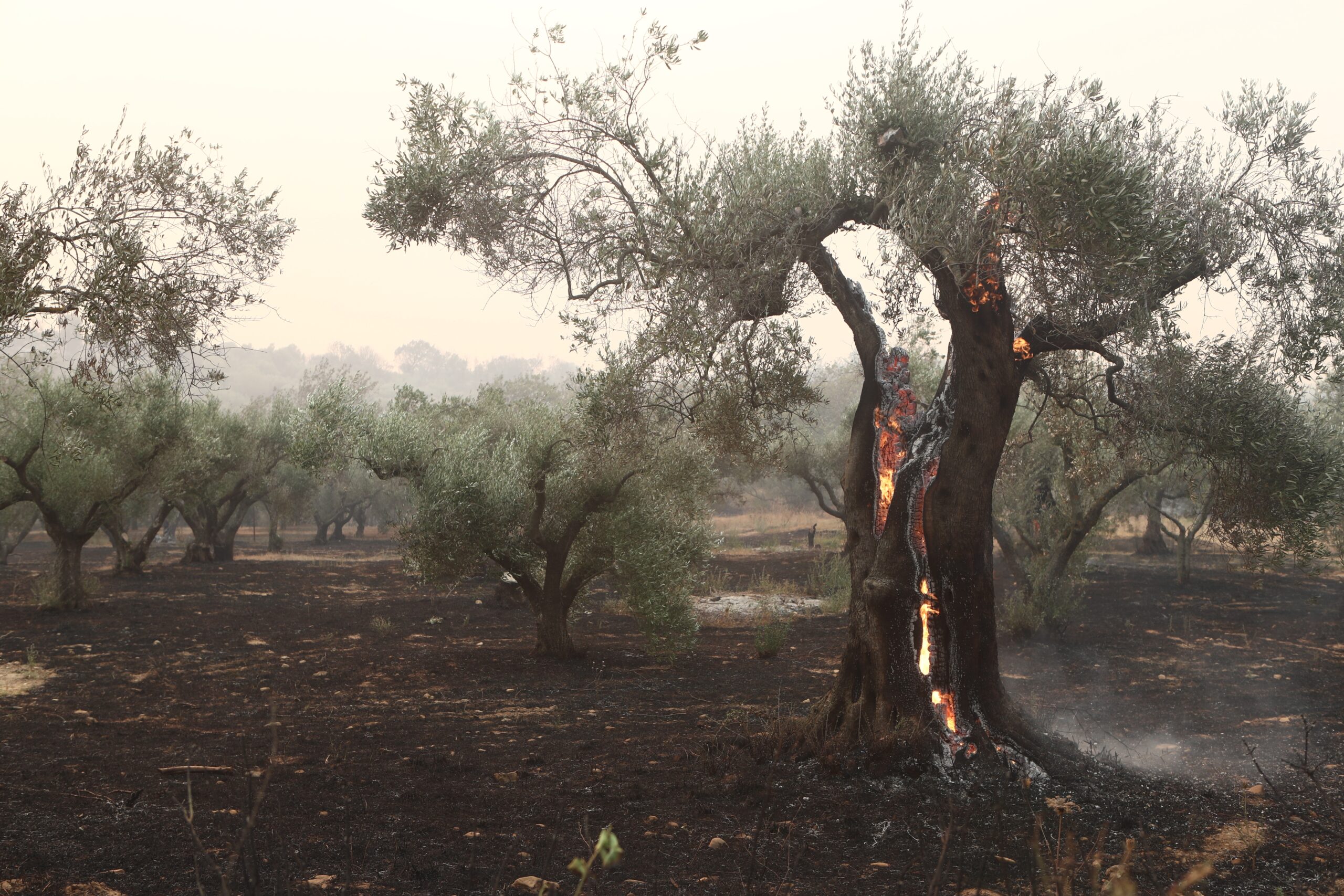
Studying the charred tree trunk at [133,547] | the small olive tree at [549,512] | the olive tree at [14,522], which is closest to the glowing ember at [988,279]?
the small olive tree at [549,512]

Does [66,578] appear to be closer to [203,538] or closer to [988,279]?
[203,538]

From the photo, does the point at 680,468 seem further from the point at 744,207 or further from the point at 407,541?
the point at 744,207

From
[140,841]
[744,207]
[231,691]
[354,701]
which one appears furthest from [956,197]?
[231,691]

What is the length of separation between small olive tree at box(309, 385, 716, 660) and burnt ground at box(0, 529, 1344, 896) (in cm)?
145

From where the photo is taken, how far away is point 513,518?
1625 centimetres

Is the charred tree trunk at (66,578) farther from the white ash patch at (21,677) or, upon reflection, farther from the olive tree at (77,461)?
the white ash patch at (21,677)

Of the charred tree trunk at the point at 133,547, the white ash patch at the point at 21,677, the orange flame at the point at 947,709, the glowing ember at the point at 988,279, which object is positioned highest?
the glowing ember at the point at 988,279

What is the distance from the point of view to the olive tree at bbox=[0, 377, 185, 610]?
21.1 m

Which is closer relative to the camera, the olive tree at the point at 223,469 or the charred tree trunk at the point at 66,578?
the charred tree trunk at the point at 66,578

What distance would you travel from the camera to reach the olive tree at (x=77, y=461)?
21.1 metres

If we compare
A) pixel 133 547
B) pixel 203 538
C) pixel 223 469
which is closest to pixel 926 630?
pixel 223 469

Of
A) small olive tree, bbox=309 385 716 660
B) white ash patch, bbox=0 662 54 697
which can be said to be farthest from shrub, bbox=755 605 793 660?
white ash patch, bbox=0 662 54 697

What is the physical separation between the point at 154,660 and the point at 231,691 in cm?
386

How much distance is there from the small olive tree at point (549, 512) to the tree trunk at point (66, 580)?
11.2 metres
